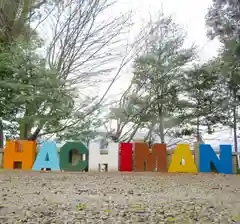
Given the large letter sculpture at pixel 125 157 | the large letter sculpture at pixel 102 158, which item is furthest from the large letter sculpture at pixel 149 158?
the large letter sculpture at pixel 102 158

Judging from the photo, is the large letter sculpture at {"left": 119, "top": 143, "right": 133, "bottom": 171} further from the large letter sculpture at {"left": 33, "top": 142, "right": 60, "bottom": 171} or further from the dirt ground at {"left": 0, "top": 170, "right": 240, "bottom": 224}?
the dirt ground at {"left": 0, "top": 170, "right": 240, "bottom": 224}

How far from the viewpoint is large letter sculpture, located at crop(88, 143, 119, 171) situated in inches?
288

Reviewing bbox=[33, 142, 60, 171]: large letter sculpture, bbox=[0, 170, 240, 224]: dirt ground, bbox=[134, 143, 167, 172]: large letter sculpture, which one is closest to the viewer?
bbox=[0, 170, 240, 224]: dirt ground

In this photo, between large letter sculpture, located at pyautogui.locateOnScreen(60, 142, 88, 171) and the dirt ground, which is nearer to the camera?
the dirt ground

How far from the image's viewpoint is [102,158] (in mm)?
7383

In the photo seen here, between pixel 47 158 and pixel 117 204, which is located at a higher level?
pixel 47 158

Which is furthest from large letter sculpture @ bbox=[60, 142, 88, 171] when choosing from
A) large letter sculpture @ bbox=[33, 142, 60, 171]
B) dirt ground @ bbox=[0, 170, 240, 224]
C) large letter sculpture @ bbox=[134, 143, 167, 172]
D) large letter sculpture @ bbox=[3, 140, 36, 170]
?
dirt ground @ bbox=[0, 170, 240, 224]

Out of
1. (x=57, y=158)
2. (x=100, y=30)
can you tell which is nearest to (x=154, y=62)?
(x=100, y=30)

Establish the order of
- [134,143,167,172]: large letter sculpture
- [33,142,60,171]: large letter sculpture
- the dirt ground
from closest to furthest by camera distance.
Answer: the dirt ground, [33,142,60,171]: large letter sculpture, [134,143,167,172]: large letter sculpture

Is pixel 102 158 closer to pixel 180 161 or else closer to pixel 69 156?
pixel 69 156

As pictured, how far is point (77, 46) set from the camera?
837 centimetres

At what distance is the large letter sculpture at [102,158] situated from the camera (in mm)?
7320

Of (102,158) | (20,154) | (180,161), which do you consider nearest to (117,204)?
(102,158)

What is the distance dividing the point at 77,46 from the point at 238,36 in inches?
157
